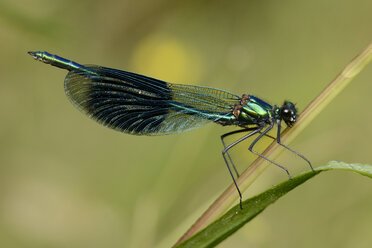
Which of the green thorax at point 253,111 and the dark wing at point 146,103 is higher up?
the green thorax at point 253,111

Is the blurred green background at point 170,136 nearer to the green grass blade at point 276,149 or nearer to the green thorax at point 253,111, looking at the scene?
the green thorax at point 253,111

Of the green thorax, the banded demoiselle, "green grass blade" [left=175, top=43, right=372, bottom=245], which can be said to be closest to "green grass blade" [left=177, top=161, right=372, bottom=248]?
"green grass blade" [left=175, top=43, right=372, bottom=245]

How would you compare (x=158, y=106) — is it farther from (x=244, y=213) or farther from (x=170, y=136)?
(x=244, y=213)

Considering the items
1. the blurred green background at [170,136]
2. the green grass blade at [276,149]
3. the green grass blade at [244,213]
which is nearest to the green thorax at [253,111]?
the blurred green background at [170,136]

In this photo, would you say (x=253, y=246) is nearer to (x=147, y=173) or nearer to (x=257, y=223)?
(x=257, y=223)

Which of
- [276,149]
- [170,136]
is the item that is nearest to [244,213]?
[276,149]

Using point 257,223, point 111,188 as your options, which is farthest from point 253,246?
point 111,188
